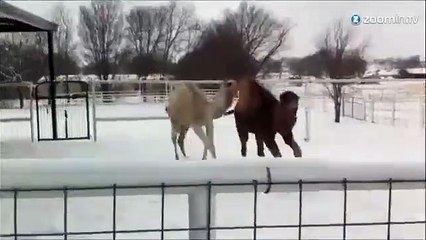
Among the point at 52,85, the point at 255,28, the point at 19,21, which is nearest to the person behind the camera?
the point at 19,21

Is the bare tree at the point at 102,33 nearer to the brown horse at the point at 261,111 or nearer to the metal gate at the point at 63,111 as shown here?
the metal gate at the point at 63,111

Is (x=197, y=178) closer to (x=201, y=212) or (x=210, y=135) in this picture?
(x=201, y=212)

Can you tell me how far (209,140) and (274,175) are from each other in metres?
0.52

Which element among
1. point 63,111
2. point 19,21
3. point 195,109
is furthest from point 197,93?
point 19,21

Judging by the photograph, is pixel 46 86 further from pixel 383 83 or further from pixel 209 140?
pixel 383 83

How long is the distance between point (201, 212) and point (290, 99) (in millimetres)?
550

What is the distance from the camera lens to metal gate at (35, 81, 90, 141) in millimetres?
778

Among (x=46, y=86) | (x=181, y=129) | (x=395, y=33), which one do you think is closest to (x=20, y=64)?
(x=46, y=86)

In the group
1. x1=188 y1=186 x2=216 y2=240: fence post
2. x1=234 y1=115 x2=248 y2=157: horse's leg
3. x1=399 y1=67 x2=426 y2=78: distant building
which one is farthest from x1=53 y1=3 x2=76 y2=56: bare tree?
x1=399 y1=67 x2=426 y2=78: distant building

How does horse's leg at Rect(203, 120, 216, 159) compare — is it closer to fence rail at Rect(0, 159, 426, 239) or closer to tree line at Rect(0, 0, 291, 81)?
tree line at Rect(0, 0, 291, 81)

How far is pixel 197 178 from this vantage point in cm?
42

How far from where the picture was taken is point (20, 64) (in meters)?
0.70

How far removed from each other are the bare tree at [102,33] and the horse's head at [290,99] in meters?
0.33

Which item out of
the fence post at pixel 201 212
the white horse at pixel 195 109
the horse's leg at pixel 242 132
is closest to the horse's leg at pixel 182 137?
the white horse at pixel 195 109
